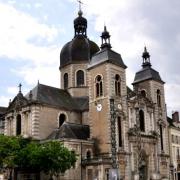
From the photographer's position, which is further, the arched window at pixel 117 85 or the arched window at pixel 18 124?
the arched window at pixel 18 124

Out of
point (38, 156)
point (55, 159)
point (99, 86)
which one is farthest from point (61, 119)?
point (55, 159)

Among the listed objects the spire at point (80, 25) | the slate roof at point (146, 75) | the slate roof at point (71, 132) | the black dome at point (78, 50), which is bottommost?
the slate roof at point (71, 132)

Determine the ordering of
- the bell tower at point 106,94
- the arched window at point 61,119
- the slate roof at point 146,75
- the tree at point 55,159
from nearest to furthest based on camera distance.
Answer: the tree at point 55,159
the bell tower at point 106,94
the arched window at point 61,119
the slate roof at point 146,75

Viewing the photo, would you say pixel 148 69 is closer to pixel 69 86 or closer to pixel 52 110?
pixel 69 86

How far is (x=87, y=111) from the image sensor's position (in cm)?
5550

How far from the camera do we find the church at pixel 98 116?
158 ft

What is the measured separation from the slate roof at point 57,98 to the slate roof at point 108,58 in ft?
21.5

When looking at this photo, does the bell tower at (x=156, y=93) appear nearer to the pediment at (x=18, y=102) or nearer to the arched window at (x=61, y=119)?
Result: the arched window at (x=61, y=119)

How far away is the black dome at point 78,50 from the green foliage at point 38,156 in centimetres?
1944

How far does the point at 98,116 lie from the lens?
50.6 metres

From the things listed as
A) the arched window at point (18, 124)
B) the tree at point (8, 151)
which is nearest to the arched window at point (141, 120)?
the arched window at point (18, 124)

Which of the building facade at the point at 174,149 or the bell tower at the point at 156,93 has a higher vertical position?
the bell tower at the point at 156,93

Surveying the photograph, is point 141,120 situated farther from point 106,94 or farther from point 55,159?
point 55,159

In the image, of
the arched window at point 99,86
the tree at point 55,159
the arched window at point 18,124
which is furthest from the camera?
the arched window at point 18,124
